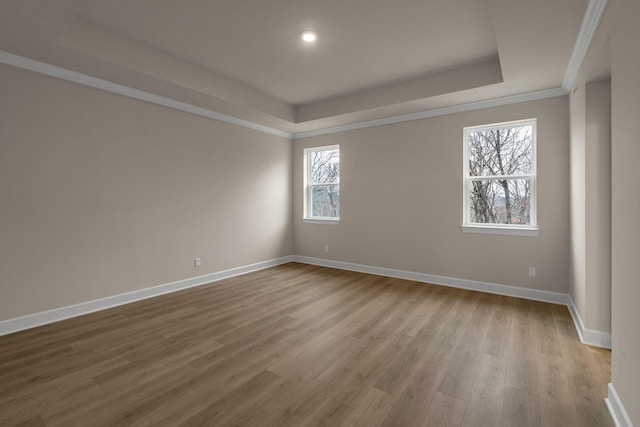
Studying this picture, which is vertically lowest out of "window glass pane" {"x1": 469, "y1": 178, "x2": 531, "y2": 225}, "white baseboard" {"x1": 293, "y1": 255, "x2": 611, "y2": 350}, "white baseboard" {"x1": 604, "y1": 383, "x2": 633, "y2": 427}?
"white baseboard" {"x1": 604, "y1": 383, "x2": 633, "y2": 427}

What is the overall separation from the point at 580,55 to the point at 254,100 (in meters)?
3.77

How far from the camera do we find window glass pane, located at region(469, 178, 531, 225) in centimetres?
396

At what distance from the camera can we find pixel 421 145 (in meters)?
4.62

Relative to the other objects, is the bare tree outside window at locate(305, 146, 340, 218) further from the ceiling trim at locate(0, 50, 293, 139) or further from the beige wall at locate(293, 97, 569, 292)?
the ceiling trim at locate(0, 50, 293, 139)

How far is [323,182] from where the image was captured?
594 cm

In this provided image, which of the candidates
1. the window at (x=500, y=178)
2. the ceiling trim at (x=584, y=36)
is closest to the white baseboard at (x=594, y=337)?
the window at (x=500, y=178)

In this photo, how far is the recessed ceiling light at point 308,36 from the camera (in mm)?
2962

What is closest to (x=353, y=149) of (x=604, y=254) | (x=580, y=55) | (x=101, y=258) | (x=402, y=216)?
(x=402, y=216)

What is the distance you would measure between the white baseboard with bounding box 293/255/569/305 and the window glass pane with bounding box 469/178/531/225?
89 centimetres

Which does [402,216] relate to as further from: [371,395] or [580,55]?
[371,395]

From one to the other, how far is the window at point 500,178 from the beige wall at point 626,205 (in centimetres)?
227

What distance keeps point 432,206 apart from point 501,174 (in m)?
1.00

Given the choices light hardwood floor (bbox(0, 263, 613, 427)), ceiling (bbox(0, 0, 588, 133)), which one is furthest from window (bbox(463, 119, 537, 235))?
light hardwood floor (bbox(0, 263, 613, 427))

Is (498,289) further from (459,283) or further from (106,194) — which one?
(106,194)
